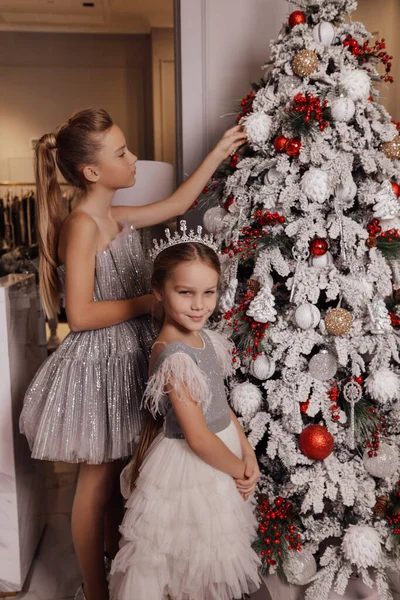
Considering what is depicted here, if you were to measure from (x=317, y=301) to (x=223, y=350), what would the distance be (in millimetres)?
308

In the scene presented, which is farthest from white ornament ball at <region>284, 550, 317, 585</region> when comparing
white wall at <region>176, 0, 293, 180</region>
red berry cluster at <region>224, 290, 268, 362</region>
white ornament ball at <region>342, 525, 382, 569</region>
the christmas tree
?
white wall at <region>176, 0, 293, 180</region>

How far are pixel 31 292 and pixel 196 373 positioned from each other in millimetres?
1105

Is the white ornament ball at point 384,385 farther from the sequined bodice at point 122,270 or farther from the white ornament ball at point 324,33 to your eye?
the white ornament ball at point 324,33

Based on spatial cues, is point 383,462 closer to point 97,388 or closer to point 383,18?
point 97,388

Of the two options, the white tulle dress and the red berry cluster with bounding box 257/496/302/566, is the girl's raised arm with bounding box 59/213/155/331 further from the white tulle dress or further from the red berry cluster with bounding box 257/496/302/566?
the red berry cluster with bounding box 257/496/302/566

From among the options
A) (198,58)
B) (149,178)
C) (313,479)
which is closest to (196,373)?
(313,479)

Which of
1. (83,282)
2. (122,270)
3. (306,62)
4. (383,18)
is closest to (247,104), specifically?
(306,62)

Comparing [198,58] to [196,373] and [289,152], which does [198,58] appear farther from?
[196,373]

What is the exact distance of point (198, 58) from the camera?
2184 millimetres

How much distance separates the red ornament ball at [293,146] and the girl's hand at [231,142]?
174 millimetres

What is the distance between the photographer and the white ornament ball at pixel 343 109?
1.36 metres

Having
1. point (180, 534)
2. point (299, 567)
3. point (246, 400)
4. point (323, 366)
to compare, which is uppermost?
point (323, 366)

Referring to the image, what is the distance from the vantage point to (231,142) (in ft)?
5.10

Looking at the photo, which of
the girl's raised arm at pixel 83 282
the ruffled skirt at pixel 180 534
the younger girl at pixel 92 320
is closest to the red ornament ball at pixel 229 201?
the younger girl at pixel 92 320
